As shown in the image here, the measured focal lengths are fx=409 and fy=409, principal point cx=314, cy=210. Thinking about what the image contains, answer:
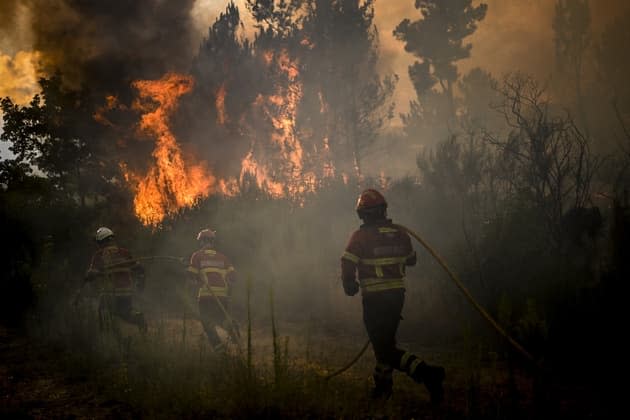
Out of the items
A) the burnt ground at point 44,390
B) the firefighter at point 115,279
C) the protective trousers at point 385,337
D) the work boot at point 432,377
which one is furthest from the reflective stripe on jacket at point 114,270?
the work boot at point 432,377

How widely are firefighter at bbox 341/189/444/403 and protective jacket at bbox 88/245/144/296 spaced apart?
4.71 metres

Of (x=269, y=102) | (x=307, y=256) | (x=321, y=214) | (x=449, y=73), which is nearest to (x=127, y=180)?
(x=269, y=102)

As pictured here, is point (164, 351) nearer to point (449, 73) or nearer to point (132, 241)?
point (132, 241)

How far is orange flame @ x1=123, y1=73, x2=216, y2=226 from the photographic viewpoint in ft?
88.4

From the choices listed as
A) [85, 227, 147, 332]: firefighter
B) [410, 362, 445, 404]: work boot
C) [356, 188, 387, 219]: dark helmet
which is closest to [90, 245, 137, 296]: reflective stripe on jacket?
[85, 227, 147, 332]: firefighter

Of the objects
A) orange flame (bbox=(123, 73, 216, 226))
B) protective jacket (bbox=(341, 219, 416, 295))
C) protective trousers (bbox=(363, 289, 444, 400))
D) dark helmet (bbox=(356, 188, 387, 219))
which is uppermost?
orange flame (bbox=(123, 73, 216, 226))

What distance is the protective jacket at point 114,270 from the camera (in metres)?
7.53

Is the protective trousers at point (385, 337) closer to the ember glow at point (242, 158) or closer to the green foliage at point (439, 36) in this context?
the ember glow at point (242, 158)

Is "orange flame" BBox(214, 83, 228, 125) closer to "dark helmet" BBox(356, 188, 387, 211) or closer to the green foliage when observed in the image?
the green foliage

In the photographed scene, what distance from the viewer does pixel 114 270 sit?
7.61 meters

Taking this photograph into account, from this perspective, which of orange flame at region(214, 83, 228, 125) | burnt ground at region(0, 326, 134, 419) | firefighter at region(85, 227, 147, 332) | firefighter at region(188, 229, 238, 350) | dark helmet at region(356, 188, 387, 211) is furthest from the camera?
orange flame at region(214, 83, 228, 125)

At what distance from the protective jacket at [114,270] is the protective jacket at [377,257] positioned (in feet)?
15.3

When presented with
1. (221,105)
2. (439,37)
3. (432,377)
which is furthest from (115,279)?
(439,37)

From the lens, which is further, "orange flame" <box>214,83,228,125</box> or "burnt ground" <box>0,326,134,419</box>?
"orange flame" <box>214,83,228,125</box>
